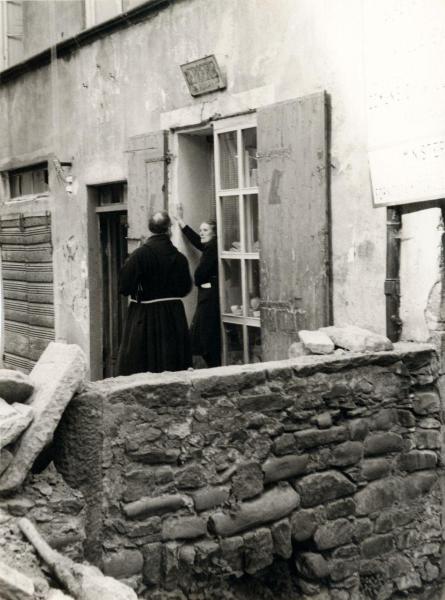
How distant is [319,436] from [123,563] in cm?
127

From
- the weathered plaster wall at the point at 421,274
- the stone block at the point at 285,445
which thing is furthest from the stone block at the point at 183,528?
the weathered plaster wall at the point at 421,274

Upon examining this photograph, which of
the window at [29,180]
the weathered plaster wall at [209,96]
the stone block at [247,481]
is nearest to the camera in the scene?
the stone block at [247,481]

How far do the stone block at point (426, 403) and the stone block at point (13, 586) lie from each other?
2802mm

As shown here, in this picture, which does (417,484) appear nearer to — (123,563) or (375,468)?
(375,468)

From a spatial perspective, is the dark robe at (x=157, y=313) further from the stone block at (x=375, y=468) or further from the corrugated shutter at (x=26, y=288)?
the corrugated shutter at (x=26, y=288)

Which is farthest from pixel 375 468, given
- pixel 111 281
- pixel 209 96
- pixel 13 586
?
pixel 111 281

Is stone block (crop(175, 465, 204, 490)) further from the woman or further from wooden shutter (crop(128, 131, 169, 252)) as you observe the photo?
wooden shutter (crop(128, 131, 169, 252))

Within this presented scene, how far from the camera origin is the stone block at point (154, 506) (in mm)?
4113

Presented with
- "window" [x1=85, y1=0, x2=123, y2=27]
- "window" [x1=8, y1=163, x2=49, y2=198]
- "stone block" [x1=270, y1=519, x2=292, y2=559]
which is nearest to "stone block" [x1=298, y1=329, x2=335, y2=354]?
"stone block" [x1=270, y1=519, x2=292, y2=559]

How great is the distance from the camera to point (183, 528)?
14.0ft

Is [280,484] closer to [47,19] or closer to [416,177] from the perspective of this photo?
[416,177]

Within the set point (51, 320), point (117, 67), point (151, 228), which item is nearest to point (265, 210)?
point (151, 228)

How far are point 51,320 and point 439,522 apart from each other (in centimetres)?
591

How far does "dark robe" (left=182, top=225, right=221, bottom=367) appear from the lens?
24.1 feet
